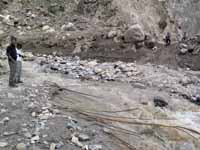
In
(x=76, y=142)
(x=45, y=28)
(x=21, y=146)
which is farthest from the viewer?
(x=45, y=28)

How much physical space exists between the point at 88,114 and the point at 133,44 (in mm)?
5241

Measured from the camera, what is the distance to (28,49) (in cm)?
1382

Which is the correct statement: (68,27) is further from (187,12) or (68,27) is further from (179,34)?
(187,12)

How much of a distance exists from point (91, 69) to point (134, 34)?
2.37 metres

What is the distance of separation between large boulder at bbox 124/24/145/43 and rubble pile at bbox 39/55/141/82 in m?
1.25

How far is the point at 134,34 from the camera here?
532 inches

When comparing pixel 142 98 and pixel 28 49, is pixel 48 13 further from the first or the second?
pixel 142 98

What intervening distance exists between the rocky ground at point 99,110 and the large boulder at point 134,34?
1906mm

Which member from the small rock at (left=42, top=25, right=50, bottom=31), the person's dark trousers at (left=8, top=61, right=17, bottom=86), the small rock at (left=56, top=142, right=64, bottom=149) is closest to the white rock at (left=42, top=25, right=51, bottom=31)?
the small rock at (left=42, top=25, right=50, bottom=31)

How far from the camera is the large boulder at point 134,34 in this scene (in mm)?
13500

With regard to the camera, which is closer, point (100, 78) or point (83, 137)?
point (83, 137)

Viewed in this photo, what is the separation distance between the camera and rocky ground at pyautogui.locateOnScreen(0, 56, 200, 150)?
7891 millimetres

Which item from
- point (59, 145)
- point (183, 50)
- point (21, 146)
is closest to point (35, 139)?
point (21, 146)

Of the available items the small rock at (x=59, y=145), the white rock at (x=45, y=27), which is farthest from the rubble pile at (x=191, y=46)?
the small rock at (x=59, y=145)
